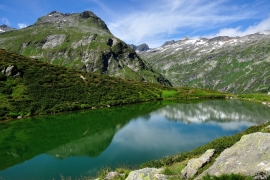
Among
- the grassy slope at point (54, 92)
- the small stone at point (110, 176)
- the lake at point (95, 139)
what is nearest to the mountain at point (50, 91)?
the grassy slope at point (54, 92)

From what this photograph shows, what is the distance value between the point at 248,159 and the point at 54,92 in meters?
95.0

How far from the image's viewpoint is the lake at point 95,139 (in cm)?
3556

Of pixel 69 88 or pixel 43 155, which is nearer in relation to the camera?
pixel 43 155

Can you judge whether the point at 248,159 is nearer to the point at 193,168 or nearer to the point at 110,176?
Answer: the point at 193,168

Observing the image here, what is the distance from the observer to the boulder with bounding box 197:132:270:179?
12540 mm

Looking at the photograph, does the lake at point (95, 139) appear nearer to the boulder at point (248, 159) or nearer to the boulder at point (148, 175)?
the boulder at point (148, 175)

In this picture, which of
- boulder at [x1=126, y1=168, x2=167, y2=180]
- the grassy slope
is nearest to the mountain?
the grassy slope

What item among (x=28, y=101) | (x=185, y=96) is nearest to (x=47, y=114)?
(x=28, y=101)

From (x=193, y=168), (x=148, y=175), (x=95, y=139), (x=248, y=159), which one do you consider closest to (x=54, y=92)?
(x=95, y=139)

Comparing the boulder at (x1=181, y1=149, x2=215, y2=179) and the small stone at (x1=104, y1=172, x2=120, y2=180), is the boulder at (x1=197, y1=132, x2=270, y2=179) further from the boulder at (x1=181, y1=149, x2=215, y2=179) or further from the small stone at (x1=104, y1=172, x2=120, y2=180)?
the small stone at (x1=104, y1=172, x2=120, y2=180)

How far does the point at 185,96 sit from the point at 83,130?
9482 centimetres

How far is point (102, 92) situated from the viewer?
373ft

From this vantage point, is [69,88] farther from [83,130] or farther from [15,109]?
[83,130]

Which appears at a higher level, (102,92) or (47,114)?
(102,92)
